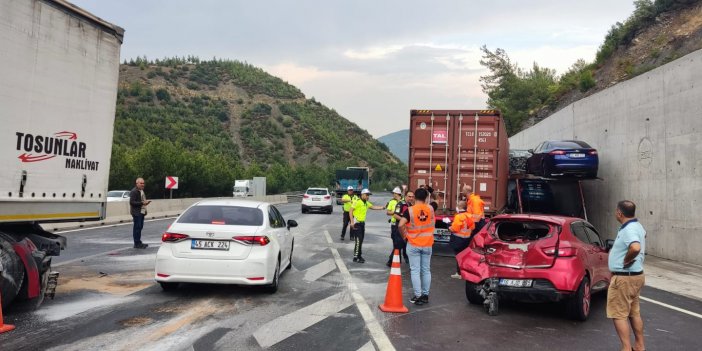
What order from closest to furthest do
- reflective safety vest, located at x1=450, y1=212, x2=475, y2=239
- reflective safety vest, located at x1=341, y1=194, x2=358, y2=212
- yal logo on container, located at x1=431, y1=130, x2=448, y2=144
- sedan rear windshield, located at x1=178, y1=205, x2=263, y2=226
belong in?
sedan rear windshield, located at x1=178, y1=205, x2=263, y2=226 < reflective safety vest, located at x1=450, y1=212, x2=475, y2=239 < reflective safety vest, located at x1=341, y1=194, x2=358, y2=212 < yal logo on container, located at x1=431, y1=130, x2=448, y2=144

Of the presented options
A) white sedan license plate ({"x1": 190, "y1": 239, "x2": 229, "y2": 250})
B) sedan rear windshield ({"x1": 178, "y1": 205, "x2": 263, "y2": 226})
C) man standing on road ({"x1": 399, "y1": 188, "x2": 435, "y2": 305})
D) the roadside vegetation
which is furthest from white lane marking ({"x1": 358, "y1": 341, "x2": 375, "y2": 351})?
the roadside vegetation

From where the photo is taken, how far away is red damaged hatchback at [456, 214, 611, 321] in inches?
271

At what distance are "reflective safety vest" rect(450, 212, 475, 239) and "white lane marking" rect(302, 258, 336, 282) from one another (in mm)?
2642

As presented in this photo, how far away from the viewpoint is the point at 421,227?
7598 millimetres

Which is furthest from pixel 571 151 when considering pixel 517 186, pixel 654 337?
pixel 654 337

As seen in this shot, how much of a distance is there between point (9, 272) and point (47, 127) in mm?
1815

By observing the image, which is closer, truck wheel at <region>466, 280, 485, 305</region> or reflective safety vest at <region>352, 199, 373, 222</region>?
truck wheel at <region>466, 280, 485, 305</region>

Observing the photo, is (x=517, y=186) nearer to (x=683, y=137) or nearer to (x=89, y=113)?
(x=683, y=137)

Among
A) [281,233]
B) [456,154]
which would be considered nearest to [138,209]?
[281,233]

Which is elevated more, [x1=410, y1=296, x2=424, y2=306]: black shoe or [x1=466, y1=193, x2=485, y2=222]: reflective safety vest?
[x1=466, y1=193, x2=485, y2=222]: reflective safety vest

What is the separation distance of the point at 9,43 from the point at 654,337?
8277 millimetres

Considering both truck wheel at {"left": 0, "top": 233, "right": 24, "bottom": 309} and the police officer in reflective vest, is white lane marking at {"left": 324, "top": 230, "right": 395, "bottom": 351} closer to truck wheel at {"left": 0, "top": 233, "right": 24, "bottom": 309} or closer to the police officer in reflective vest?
the police officer in reflective vest

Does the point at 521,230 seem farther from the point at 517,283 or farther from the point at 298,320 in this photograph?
the point at 298,320

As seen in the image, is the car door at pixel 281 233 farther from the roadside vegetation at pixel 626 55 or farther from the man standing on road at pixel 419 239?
the roadside vegetation at pixel 626 55
